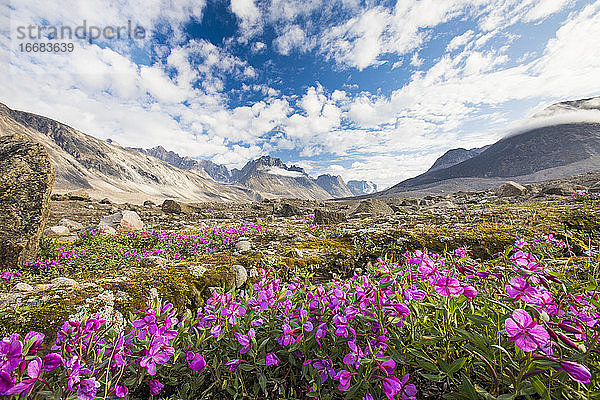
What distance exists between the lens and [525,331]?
1232 mm

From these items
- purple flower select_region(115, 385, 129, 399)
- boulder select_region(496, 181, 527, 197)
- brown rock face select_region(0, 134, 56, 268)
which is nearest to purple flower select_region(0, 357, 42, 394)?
purple flower select_region(115, 385, 129, 399)

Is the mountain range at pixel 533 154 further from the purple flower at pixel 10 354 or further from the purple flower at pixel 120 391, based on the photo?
the purple flower at pixel 10 354

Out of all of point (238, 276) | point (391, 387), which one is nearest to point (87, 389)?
point (391, 387)

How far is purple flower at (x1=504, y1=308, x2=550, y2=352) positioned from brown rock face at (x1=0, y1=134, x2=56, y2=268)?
24.7ft

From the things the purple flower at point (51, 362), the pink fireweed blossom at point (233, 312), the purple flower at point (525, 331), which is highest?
the purple flower at point (525, 331)

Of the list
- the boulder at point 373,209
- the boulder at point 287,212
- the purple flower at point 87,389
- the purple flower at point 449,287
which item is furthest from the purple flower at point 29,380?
the boulder at point 287,212

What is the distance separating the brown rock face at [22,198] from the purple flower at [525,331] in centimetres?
752

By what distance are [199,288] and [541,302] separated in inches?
141

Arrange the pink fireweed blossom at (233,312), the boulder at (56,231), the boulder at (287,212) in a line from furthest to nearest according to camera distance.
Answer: the boulder at (287,212)
the boulder at (56,231)
the pink fireweed blossom at (233,312)

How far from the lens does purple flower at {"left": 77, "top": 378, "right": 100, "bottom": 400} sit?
4.51 feet

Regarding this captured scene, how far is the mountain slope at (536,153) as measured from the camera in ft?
423

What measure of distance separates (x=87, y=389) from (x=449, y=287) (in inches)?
83.3

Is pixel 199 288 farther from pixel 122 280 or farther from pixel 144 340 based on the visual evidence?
pixel 144 340

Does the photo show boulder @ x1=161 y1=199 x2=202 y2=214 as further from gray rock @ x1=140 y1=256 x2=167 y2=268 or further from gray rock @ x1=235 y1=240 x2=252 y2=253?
gray rock @ x1=140 y1=256 x2=167 y2=268
